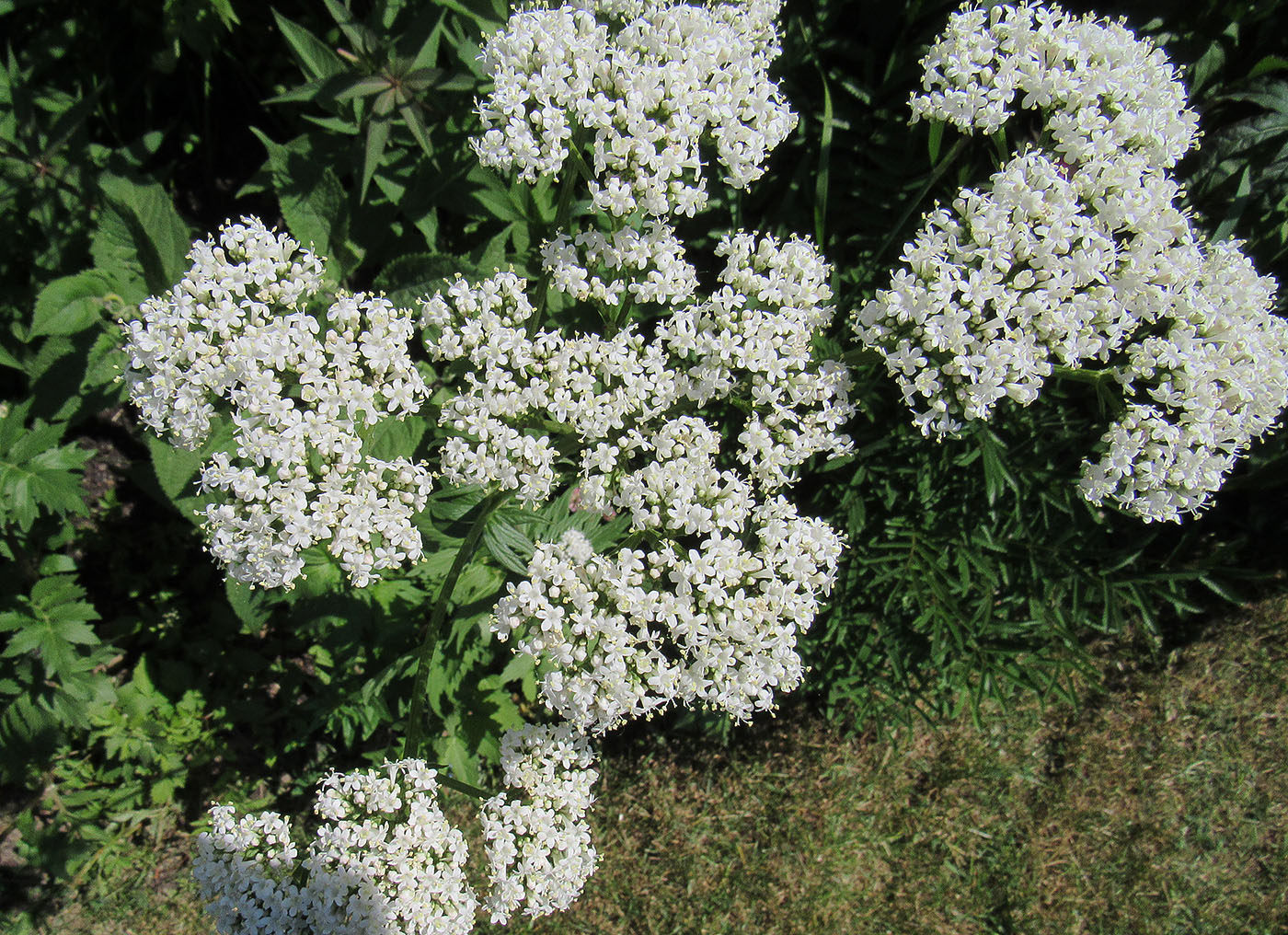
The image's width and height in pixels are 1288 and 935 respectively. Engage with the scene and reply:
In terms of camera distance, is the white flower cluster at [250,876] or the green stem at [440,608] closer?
the white flower cluster at [250,876]

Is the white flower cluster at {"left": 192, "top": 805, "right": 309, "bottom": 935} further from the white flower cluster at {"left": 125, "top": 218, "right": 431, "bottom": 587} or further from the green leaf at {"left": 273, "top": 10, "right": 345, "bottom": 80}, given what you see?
the green leaf at {"left": 273, "top": 10, "right": 345, "bottom": 80}

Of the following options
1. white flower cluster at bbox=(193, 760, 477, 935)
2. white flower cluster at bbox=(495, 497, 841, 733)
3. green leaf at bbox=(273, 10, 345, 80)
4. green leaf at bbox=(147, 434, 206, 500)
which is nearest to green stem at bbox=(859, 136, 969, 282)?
white flower cluster at bbox=(495, 497, 841, 733)

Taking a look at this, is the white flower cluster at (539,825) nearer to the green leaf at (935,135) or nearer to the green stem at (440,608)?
the green stem at (440,608)

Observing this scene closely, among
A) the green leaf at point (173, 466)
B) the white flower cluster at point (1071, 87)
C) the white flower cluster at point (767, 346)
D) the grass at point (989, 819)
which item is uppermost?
the white flower cluster at point (1071, 87)

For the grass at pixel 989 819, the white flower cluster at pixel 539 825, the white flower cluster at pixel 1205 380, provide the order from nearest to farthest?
the white flower cluster at pixel 1205 380
the white flower cluster at pixel 539 825
the grass at pixel 989 819

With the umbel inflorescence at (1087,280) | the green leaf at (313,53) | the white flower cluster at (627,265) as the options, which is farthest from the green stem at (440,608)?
the green leaf at (313,53)

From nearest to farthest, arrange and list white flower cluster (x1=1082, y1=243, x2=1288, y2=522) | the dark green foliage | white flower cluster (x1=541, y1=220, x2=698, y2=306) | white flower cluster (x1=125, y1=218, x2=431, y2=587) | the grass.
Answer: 1. white flower cluster (x1=125, y1=218, x2=431, y2=587)
2. white flower cluster (x1=1082, y1=243, x2=1288, y2=522)
3. white flower cluster (x1=541, y1=220, x2=698, y2=306)
4. the dark green foliage
5. the grass

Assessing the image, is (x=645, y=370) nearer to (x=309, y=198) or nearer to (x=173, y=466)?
(x=309, y=198)

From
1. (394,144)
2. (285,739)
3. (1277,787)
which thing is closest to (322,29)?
(394,144)
